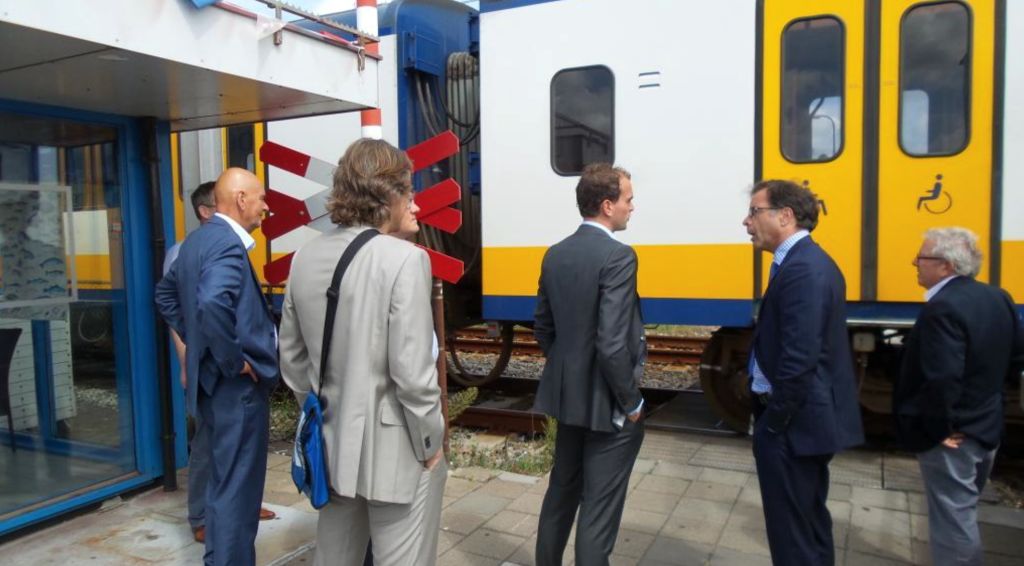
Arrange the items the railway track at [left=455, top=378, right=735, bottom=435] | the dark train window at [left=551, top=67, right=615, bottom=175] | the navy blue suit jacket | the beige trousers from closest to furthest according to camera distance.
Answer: the beige trousers
the navy blue suit jacket
the dark train window at [left=551, top=67, right=615, bottom=175]
the railway track at [left=455, top=378, right=735, bottom=435]

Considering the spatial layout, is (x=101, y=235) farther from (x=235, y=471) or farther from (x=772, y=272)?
(x=772, y=272)

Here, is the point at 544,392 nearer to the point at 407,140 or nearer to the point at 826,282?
the point at 826,282

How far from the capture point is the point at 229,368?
9.92 ft

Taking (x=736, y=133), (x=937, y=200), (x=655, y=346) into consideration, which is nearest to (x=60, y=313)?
(x=736, y=133)

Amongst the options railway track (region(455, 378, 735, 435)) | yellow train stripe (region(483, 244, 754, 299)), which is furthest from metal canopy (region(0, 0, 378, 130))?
railway track (region(455, 378, 735, 435))

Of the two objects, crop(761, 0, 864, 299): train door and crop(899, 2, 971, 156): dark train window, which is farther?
crop(761, 0, 864, 299): train door

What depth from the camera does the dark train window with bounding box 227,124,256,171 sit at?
7.02 m

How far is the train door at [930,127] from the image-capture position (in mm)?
4539

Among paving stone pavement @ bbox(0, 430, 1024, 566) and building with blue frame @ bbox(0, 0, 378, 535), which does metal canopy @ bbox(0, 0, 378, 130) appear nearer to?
building with blue frame @ bbox(0, 0, 378, 535)

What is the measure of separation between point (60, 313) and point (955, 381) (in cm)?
423

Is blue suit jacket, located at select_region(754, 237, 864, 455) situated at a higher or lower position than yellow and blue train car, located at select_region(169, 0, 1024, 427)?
lower

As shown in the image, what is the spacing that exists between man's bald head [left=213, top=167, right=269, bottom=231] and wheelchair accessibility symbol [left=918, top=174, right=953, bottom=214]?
12.5 ft

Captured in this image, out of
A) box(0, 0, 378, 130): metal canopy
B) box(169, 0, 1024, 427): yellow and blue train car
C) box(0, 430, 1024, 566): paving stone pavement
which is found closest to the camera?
box(0, 0, 378, 130): metal canopy

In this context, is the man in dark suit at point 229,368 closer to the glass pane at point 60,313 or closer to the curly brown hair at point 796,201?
the glass pane at point 60,313
